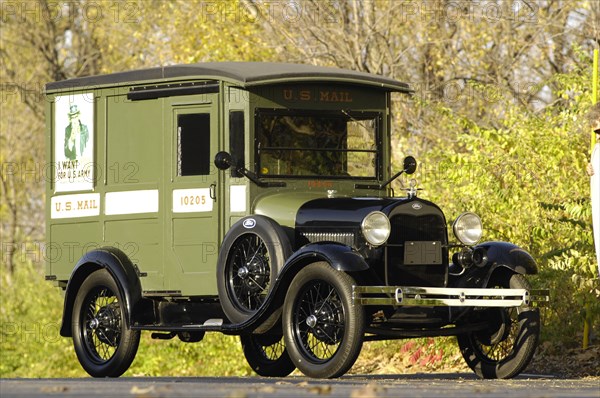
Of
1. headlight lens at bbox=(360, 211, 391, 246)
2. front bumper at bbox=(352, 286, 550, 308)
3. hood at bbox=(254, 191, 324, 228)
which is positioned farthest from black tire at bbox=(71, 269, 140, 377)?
front bumper at bbox=(352, 286, 550, 308)

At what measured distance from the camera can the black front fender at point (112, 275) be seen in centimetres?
1255

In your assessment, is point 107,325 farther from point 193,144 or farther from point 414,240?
point 414,240

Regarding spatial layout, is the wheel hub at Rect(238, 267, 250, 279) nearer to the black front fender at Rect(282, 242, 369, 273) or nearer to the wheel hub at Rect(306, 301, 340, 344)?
the black front fender at Rect(282, 242, 369, 273)

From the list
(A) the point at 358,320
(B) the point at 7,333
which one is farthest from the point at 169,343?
(A) the point at 358,320

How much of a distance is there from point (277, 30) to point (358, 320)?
442 inches

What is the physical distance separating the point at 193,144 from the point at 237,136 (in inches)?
19.5

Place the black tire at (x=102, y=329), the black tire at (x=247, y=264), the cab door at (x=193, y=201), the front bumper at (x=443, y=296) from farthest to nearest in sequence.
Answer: the black tire at (x=102, y=329) → the cab door at (x=193, y=201) → the black tire at (x=247, y=264) → the front bumper at (x=443, y=296)

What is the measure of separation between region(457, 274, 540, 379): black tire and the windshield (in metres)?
1.70

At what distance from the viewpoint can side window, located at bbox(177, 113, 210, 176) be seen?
40.3 feet

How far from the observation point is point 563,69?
2136 centimetres

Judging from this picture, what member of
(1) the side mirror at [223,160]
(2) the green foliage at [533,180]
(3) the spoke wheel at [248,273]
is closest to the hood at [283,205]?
(3) the spoke wheel at [248,273]

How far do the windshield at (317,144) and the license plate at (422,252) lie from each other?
1.40 m

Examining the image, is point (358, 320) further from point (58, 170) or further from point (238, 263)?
point (58, 170)

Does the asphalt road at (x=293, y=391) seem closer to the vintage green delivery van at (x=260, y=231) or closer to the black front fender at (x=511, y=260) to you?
the vintage green delivery van at (x=260, y=231)
